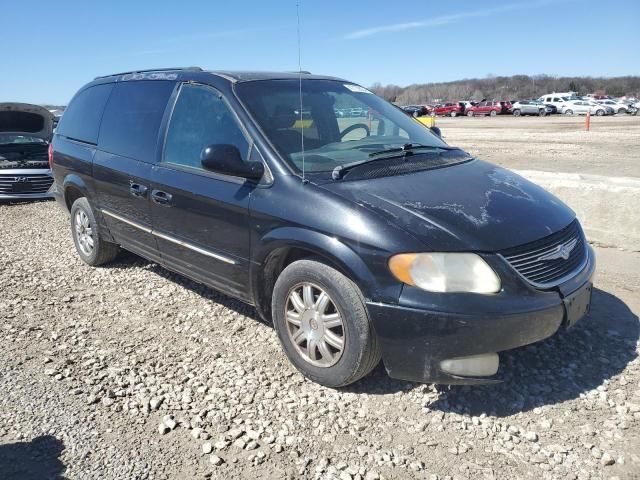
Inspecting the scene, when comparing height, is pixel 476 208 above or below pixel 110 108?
below

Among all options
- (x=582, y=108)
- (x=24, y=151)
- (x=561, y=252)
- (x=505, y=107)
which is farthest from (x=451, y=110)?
(x=561, y=252)

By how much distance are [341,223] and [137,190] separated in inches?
82.2

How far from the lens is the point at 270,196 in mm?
3322

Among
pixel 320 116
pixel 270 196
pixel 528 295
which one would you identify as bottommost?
pixel 528 295

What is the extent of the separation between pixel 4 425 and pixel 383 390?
2.10 m

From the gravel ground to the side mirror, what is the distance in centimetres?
123

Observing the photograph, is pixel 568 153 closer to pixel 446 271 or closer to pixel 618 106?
pixel 446 271

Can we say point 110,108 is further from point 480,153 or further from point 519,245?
point 480,153

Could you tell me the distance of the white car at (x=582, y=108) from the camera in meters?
42.9

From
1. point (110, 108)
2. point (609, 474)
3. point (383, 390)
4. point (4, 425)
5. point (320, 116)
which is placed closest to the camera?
point (609, 474)

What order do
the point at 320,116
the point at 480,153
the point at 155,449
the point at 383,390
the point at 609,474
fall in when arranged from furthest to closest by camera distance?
the point at 480,153 → the point at 320,116 → the point at 383,390 → the point at 155,449 → the point at 609,474

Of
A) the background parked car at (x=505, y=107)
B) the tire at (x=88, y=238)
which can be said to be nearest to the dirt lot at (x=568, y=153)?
the tire at (x=88, y=238)

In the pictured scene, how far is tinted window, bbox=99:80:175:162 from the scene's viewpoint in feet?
14.1

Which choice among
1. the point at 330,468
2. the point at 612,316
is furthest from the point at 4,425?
the point at 612,316
